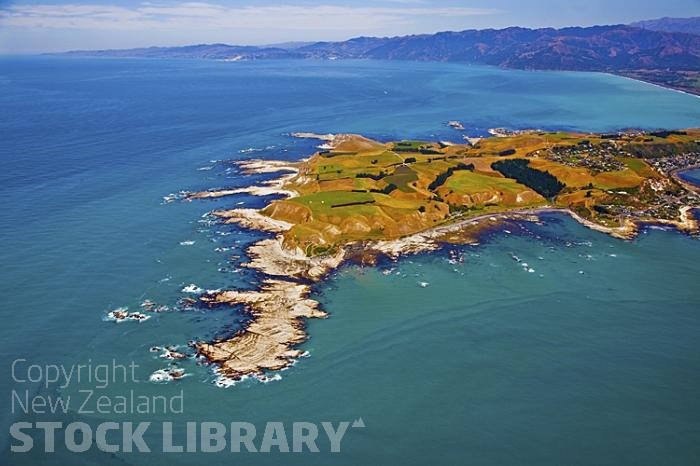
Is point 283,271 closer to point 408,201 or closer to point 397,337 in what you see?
point 397,337

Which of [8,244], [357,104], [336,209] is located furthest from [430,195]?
[357,104]

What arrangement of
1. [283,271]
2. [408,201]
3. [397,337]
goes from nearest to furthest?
[397,337]
[283,271]
[408,201]

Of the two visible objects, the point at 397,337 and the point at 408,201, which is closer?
the point at 397,337

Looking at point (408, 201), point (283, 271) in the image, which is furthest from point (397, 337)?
point (408, 201)

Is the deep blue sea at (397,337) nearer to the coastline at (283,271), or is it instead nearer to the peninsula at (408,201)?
the coastline at (283,271)

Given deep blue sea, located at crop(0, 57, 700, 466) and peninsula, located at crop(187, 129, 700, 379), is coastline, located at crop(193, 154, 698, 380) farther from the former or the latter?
deep blue sea, located at crop(0, 57, 700, 466)
